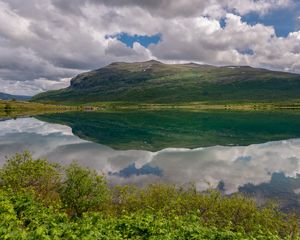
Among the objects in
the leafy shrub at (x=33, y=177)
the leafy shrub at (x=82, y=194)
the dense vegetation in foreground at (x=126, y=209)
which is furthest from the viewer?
the leafy shrub at (x=33, y=177)

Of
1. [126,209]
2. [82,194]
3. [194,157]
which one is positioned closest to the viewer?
[126,209]

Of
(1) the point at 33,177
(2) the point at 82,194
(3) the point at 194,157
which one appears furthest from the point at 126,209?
(3) the point at 194,157

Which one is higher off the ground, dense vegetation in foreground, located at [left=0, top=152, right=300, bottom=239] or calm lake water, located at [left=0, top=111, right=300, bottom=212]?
Result: dense vegetation in foreground, located at [left=0, top=152, right=300, bottom=239]

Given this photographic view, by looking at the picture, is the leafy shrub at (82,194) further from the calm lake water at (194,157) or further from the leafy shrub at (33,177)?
the calm lake water at (194,157)

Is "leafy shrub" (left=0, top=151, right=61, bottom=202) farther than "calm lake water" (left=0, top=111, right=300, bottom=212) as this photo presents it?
No

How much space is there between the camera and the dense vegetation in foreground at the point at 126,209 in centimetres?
2128

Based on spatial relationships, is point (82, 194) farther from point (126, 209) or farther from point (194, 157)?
point (194, 157)

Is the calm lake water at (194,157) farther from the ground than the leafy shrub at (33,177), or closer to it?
closer to it

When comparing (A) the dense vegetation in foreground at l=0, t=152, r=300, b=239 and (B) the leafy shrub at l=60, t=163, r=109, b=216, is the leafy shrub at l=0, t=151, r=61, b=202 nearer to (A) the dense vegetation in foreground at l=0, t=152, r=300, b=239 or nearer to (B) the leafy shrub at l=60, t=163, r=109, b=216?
(A) the dense vegetation in foreground at l=0, t=152, r=300, b=239

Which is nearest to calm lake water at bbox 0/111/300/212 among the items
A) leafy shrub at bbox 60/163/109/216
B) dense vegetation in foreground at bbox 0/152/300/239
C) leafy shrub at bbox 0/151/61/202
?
dense vegetation in foreground at bbox 0/152/300/239

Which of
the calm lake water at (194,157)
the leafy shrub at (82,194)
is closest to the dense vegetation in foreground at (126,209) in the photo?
the leafy shrub at (82,194)

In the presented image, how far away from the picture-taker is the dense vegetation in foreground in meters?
21.3

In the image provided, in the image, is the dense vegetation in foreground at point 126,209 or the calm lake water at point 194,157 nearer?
the dense vegetation in foreground at point 126,209

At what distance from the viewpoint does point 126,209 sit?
107 feet
